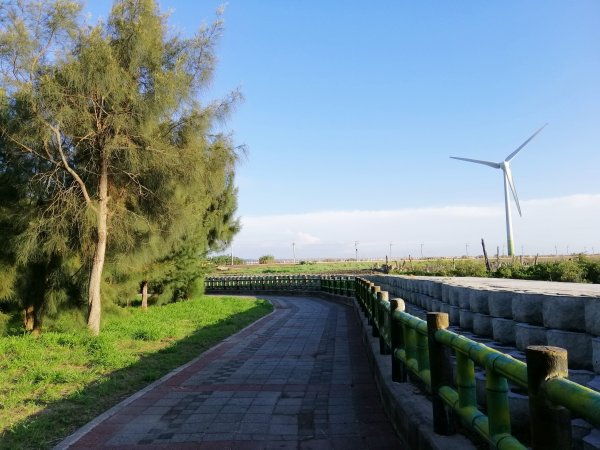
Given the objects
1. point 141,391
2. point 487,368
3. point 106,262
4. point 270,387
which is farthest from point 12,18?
point 487,368

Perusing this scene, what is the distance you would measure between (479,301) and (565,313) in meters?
1.65

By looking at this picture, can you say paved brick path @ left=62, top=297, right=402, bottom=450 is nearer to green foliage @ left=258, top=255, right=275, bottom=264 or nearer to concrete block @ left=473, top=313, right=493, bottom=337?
concrete block @ left=473, top=313, right=493, bottom=337

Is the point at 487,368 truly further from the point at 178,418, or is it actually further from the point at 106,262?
the point at 106,262

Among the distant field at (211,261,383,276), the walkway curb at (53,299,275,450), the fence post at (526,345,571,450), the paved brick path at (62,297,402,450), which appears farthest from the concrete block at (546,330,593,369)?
the distant field at (211,261,383,276)

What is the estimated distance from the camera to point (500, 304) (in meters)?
4.32

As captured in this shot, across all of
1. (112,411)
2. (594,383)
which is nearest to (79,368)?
(112,411)

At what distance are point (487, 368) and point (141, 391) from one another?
17.4 feet

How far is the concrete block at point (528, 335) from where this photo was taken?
3465mm

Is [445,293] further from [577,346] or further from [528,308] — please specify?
[577,346]

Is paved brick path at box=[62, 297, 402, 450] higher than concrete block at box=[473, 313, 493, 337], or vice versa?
concrete block at box=[473, 313, 493, 337]

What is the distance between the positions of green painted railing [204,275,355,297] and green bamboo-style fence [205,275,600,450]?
56.4 ft

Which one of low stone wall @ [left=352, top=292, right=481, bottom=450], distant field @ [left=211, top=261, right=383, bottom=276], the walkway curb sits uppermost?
distant field @ [left=211, top=261, right=383, bottom=276]

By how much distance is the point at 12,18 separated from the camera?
1166 centimetres

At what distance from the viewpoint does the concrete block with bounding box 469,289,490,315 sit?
471 centimetres
